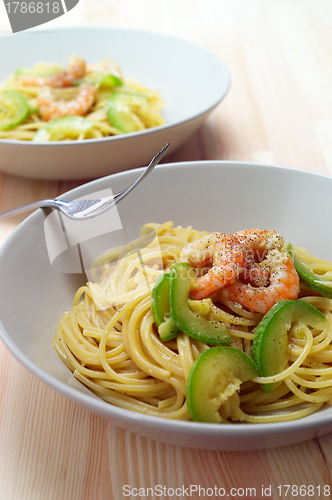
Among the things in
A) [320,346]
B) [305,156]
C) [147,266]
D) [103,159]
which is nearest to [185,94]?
[305,156]

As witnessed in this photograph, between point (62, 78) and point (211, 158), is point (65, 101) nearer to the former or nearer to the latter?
point (62, 78)

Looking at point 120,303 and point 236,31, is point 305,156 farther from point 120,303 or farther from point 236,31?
point 236,31

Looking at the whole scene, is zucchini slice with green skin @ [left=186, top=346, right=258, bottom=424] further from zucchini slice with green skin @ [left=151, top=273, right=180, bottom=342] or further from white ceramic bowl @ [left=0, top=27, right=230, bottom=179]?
white ceramic bowl @ [left=0, top=27, right=230, bottom=179]

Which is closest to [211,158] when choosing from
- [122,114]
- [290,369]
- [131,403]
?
[122,114]

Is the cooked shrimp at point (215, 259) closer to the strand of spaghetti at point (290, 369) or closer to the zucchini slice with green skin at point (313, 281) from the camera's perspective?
the zucchini slice with green skin at point (313, 281)

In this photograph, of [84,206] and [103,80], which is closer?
[84,206]

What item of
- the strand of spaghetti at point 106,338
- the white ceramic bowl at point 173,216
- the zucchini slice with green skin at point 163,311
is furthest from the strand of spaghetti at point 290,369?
the white ceramic bowl at point 173,216
